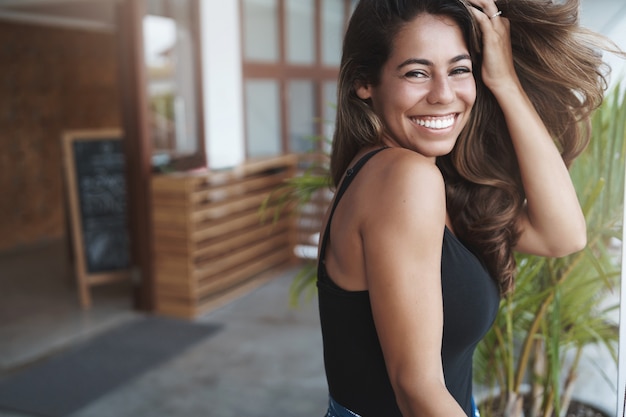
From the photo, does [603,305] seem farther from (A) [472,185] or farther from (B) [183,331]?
(B) [183,331]

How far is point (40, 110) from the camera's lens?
662 centimetres

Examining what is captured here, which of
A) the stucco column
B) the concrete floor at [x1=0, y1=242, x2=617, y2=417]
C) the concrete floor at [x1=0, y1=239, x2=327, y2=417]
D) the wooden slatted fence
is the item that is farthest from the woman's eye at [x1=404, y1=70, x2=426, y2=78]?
the stucco column

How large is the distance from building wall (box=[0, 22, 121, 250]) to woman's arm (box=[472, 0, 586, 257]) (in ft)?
19.1

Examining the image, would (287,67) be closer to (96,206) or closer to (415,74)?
(96,206)

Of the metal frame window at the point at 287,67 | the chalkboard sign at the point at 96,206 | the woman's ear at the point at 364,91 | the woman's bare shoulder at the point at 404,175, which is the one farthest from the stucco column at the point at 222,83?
the woman's bare shoulder at the point at 404,175

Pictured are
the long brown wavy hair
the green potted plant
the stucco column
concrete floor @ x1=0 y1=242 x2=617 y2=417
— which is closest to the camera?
the long brown wavy hair

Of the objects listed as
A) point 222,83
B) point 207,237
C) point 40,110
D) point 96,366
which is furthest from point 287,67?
point 96,366

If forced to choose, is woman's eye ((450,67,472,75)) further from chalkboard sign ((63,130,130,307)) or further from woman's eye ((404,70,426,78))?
chalkboard sign ((63,130,130,307))

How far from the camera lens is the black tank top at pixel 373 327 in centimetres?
93

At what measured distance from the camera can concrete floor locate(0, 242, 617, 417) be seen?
2.96 m

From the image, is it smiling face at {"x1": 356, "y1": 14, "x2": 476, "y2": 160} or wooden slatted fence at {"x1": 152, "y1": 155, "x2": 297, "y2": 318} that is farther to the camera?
wooden slatted fence at {"x1": 152, "y1": 155, "x2": 297, "y2": 318}

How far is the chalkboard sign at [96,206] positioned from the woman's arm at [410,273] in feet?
13.0

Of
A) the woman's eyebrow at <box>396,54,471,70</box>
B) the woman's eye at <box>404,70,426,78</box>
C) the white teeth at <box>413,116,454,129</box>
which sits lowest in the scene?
the white teeth at <box>413,116,454,129</box>

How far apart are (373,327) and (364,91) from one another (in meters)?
0.35
